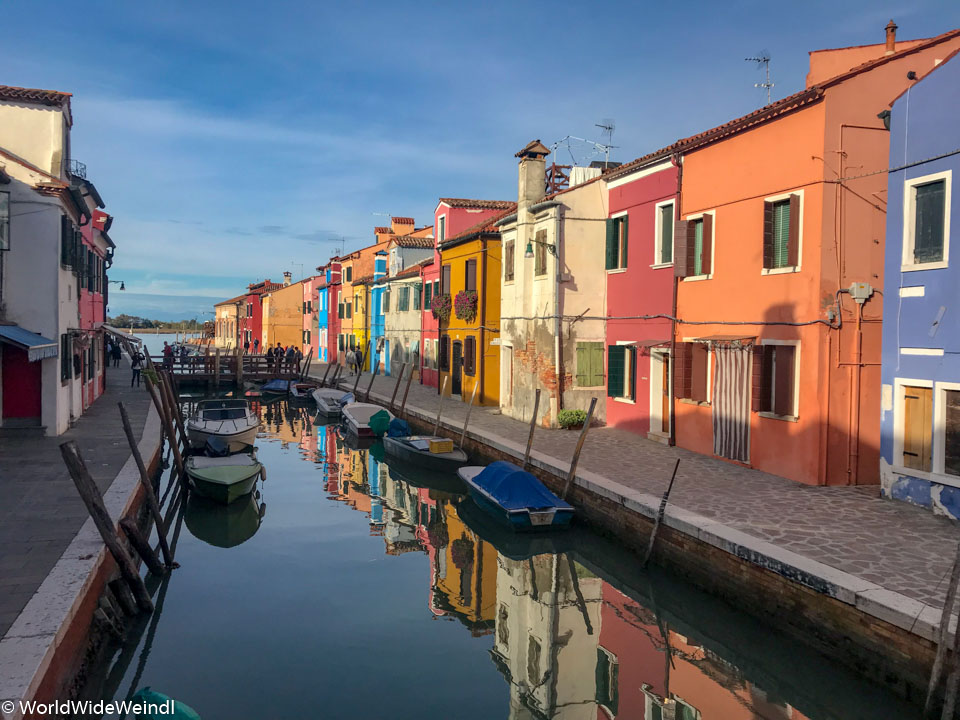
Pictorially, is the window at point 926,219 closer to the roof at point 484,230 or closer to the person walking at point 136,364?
the roof at point 484,230

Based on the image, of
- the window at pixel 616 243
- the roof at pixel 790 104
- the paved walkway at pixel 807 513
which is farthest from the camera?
the window at pixel 616 243

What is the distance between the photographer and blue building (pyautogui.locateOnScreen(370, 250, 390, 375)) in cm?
4431

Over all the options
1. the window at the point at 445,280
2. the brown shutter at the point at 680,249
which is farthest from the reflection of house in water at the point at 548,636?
the window at the point at 445,280

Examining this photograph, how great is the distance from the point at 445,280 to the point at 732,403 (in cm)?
1848

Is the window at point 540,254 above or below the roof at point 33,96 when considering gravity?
below

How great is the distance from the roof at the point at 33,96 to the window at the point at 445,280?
1629cm

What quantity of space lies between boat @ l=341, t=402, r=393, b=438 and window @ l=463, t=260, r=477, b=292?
236 inches

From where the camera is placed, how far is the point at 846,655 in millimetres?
8125

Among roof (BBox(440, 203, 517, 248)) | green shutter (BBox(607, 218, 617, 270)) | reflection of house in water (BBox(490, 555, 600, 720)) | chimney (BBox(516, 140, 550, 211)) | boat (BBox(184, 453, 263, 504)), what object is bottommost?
reflection of house in water (BBox(490, 555, 600, 720))

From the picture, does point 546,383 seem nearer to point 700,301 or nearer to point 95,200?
point 700,301

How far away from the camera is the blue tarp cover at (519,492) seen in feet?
45.9

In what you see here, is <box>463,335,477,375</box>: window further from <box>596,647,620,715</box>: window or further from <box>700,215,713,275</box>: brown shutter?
<box>596,647,620,715</box>: window

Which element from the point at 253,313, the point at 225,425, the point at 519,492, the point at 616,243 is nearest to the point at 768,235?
the point at 616,243

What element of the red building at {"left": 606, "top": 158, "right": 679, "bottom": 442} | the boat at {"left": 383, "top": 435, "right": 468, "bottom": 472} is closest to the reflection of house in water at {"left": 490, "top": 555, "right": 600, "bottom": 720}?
the boat at {"left": 383, "top": 435, "right": 468, "bottom": 472}
